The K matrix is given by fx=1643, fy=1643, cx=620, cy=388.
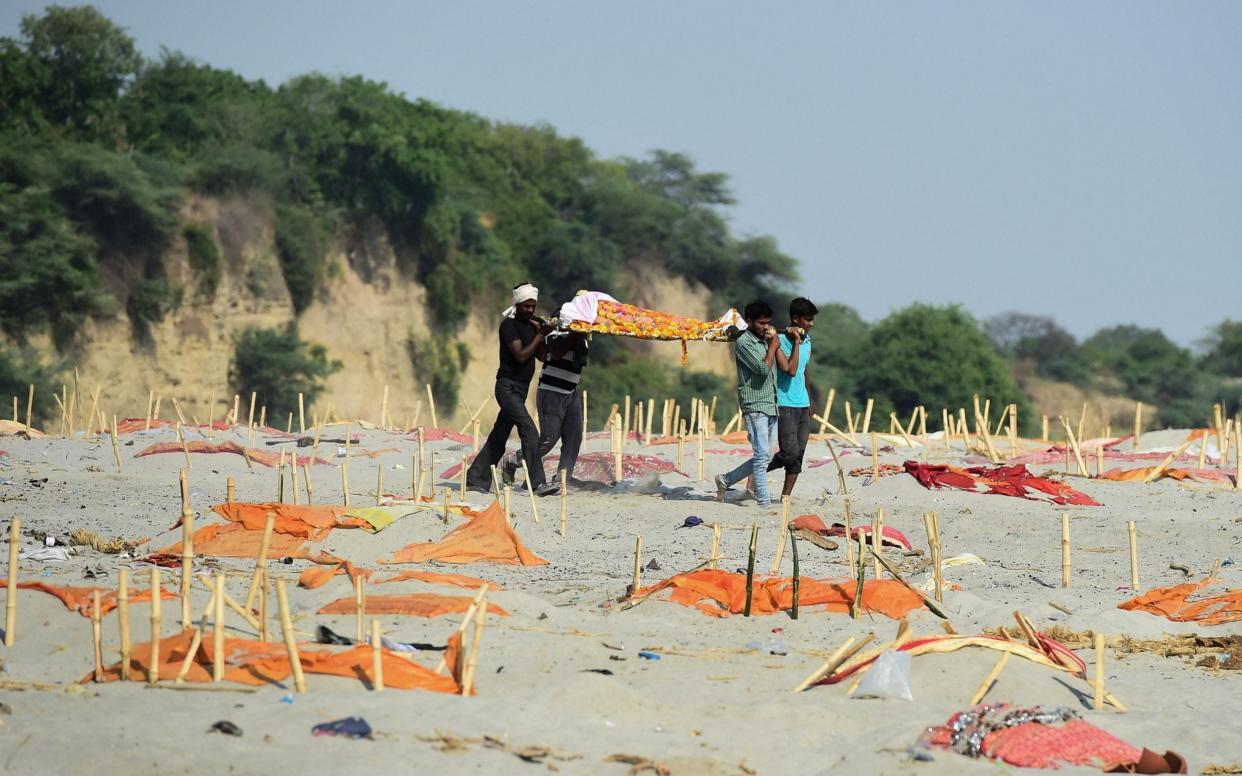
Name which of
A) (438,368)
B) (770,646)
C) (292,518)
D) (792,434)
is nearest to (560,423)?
(792,434)

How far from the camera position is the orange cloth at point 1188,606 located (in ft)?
28.3

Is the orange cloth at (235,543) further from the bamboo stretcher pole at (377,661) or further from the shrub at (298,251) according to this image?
the shrub at (298,251)

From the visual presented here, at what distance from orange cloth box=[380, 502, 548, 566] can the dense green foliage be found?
23.2 m

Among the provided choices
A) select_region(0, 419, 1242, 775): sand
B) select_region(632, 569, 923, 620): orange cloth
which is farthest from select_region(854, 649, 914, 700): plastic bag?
select_region(632, 569, 923, 620): orange cloth

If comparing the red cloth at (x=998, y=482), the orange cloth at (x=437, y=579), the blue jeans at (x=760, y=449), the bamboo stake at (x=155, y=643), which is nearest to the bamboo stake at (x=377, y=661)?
the bamboo stake at (x=155, y=643)

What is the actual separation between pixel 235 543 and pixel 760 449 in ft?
13.6

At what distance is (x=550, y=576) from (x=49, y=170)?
24796 millimetres

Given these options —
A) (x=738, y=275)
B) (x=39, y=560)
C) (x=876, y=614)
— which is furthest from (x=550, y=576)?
(x=738, y=275)

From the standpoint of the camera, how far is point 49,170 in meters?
31.2

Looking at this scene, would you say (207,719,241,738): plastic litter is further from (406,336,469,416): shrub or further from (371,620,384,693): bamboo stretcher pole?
(406,336,469,416): shrub

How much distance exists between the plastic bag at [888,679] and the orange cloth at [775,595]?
1299 mm

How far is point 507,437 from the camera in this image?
12453 mm

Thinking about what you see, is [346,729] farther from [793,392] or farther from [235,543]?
[793,392]

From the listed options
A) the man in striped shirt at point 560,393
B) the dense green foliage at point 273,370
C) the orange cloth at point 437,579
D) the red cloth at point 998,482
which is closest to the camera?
the orange cloth at point 437,579
